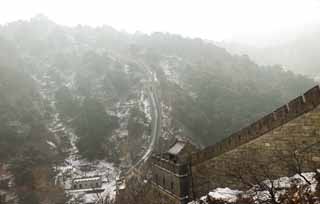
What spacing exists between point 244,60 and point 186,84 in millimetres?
21421

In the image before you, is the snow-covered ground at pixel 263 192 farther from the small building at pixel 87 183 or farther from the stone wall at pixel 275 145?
the small building at pixel 87 183

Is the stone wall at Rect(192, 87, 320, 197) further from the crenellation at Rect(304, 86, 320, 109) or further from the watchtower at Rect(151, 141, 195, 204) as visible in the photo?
the watchtower at Rect(151, 141, 195, 204)

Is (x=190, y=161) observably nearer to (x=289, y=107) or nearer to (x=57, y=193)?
(x=289, y=107)

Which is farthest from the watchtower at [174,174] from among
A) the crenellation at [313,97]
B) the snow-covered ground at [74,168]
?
the snow-covered ground at [74,168]

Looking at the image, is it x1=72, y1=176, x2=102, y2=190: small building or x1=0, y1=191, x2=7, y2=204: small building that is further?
x1=72, y1=176, x2=102, y2=190: small building

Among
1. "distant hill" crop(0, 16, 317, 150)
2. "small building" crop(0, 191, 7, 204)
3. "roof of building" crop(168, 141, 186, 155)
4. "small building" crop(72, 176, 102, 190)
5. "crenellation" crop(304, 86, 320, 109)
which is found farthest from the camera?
"distant hill" crop(0, 16, 317, 150)

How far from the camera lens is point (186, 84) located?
74.1 meters

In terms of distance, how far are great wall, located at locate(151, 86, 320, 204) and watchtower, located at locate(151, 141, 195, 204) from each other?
A: 0.11ft

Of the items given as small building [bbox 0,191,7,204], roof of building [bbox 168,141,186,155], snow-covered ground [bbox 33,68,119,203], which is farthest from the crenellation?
small building [bbox 0,191,7,204]

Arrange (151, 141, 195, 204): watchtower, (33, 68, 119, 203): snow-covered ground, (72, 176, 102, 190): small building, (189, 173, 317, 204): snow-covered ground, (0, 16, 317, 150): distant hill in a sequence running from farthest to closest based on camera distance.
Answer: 1. (0, 16, 317, 150): distant hill
2. (72, 176, 102, 190): small building
3. (33, 68, 119, 203): snow-covered ground
4. (151, 141, 195, 204): watchtower
5. (189, 173, 317, 204): snow-covered ground

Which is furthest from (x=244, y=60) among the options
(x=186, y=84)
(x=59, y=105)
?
(x=59, y=105)

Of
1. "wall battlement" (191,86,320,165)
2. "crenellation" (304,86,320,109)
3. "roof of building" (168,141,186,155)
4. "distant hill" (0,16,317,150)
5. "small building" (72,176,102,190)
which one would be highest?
"distant hill" (0,16,317,150)

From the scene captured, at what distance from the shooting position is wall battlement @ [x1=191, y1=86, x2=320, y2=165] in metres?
11.6

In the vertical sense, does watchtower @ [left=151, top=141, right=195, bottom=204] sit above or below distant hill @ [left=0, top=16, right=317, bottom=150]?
below
